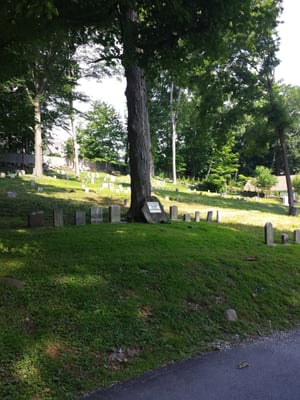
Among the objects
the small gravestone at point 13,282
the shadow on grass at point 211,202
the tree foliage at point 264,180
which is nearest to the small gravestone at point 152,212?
the small gravestone at point 13,282

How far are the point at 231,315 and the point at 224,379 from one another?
59.7 inches

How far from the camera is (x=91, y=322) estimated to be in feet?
13.0

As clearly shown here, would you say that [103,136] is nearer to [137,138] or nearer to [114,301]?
[137,138]

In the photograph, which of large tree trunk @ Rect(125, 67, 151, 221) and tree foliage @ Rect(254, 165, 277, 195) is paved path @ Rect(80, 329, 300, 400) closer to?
large tree trunk @ Rect(125, 67, 151, 221)

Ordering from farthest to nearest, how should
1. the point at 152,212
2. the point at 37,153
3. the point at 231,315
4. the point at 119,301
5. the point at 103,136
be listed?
the point at 103,136 → the point at 37,153 → the point at 152,212 → the point at 231,315 → the point at 119,301

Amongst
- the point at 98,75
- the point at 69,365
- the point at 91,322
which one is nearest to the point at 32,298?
the point at 91,322

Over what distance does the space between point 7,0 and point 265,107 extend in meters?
18.4

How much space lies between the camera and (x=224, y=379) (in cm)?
337

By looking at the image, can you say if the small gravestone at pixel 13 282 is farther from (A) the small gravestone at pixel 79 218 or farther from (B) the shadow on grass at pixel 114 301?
(A) the small gravestone at pixel 79 218

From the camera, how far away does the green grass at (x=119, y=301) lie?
10.9 ft

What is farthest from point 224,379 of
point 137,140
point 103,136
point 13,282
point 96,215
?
point 103,136

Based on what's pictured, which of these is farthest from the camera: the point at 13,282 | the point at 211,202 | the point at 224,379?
the point at 211,202

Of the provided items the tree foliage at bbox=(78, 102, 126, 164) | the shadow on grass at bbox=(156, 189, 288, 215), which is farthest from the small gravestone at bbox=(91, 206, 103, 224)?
the tree foliage at bbox=(78, 102, 126, 164)

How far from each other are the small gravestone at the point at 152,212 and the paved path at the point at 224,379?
5514mm
